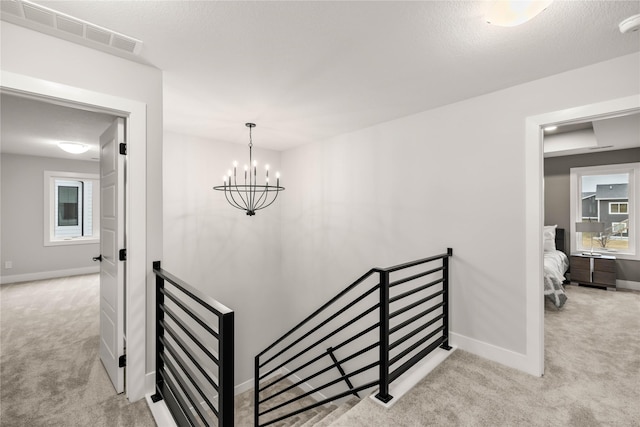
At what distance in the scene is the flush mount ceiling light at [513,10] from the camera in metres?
1.39

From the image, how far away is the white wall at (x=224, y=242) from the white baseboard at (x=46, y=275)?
373 cm

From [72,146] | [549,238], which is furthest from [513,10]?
[72,146]

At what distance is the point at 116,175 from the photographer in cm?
212

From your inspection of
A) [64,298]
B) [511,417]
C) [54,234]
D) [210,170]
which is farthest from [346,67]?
[54,234]

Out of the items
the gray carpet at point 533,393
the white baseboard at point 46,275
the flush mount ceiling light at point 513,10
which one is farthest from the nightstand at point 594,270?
the white baseboard at point 46,275

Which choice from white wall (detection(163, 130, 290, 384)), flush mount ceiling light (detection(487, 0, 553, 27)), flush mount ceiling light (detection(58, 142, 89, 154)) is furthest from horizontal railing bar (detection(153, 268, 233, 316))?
flush mount ceiling light (detection(58, 142, 89, 154))

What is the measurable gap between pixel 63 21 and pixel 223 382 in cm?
209

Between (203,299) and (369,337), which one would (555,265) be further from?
(203,299)

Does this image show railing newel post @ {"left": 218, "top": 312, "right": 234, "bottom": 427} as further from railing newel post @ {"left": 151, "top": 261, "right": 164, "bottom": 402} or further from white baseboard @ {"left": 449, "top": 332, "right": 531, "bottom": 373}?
white baseboard @ {"left": 449, "top": 332, "right": 531, "bottom": 373}

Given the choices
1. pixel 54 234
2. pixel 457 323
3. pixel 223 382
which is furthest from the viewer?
pixel 54 234

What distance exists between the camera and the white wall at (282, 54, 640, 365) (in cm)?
244

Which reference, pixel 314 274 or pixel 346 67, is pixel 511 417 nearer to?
pixel 346 67

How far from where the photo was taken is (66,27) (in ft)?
5.52

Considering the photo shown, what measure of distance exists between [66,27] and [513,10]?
2.40 m
